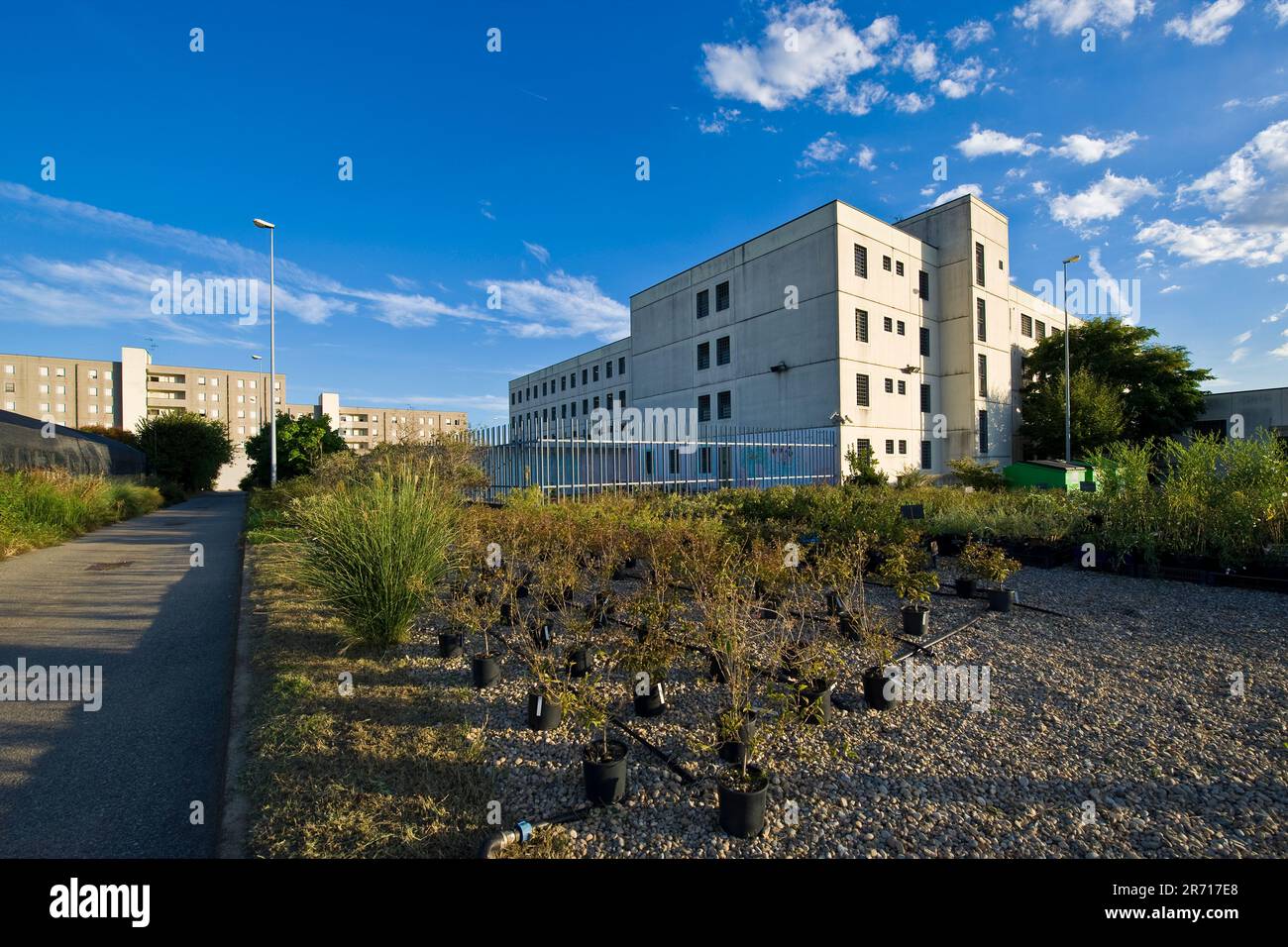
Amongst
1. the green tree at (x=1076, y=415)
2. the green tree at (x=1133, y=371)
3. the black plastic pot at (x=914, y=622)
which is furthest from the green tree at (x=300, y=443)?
the green tree at (x=1133, y=371)

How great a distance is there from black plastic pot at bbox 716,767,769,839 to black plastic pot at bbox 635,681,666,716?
3.61 ft

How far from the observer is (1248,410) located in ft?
101

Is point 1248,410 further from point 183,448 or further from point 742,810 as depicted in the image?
point 183,448

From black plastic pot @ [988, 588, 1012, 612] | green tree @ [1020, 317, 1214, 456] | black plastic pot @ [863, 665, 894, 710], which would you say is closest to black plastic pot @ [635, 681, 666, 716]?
black plastic pot @ [863, 665, 894, 710]

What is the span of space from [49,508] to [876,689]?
57.4 ft

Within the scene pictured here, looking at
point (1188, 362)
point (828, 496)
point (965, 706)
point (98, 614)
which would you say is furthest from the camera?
point (1188, 362)

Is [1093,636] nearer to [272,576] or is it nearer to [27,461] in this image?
[272,576]

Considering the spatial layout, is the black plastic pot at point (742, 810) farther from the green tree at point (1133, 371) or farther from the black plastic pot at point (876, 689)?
the green tree at point (1133, 371)

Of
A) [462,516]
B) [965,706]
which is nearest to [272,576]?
[462,516]

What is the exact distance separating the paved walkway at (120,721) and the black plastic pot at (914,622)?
523 cm

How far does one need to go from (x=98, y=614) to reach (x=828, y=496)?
10.1 m

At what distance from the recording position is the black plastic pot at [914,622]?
16.6ft

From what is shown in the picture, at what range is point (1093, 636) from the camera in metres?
4.89
